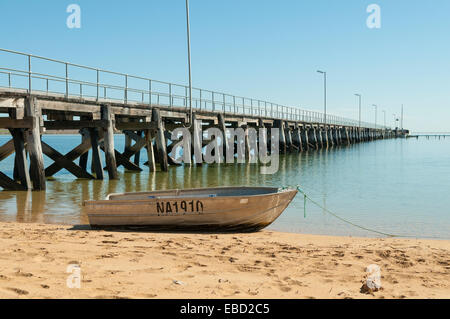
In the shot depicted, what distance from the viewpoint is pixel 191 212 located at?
9.12 metres

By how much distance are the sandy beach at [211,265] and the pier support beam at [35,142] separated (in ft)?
24.2

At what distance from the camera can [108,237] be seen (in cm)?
827

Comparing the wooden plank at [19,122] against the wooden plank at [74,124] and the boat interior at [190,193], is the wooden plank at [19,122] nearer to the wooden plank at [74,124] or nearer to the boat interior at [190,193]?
Result: the wooden plank at [74,124]

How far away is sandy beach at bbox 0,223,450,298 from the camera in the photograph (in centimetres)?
497

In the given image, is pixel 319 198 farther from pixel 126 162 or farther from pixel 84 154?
pixel 84 154

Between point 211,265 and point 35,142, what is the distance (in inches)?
449

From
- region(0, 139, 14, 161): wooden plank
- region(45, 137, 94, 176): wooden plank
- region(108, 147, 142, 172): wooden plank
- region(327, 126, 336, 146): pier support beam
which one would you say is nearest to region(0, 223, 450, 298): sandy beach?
region(0, 139, 14, 161): wooden plank

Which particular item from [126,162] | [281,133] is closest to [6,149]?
[126,162]

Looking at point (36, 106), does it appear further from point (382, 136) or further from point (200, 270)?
point (382, 136)

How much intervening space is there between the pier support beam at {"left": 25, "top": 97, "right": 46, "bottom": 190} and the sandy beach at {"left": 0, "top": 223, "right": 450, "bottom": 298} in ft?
24.2

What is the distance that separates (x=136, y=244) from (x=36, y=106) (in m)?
10.2

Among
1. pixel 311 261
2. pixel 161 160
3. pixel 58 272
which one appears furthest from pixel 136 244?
pixel 161 160

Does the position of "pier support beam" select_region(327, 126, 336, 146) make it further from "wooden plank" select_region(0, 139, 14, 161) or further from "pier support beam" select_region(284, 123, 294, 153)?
"wooden plank" select_region(0, 139, 14, 161)
